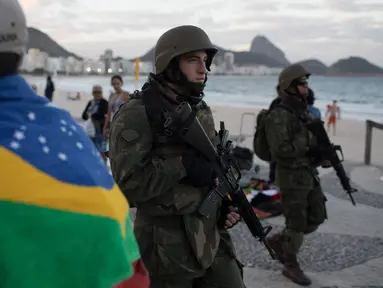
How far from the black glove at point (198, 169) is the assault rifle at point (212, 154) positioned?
0.04 metres

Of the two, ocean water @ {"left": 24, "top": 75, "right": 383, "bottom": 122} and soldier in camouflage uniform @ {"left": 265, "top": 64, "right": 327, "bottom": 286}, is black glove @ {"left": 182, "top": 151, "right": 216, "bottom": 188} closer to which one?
soldier in camouflage uniform @ {"left": 265, "top": 64, "right": 327, "bottom": 286}

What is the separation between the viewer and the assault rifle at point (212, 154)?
8.19 ft

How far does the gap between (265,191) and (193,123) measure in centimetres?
469

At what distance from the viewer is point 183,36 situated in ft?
9.32

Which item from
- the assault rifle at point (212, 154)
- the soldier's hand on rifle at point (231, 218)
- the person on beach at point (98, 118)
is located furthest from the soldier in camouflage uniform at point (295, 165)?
the person on beach at point (98, 118)

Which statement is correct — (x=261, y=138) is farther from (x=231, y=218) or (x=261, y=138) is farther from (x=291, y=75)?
(x=231, y=218)

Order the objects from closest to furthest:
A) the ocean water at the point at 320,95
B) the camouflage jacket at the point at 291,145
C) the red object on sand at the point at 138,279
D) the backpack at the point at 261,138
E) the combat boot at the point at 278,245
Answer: the red object on sand at the point at 138,279, the camouflage jacket at the point at 291,145, the backpack at the point at 261,138, the combat boot at the point at 278,245, the ocean water at the point at 320,95

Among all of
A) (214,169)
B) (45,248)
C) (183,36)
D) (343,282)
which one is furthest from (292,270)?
(45,248)

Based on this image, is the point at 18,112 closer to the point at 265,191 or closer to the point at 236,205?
the point at 236,205

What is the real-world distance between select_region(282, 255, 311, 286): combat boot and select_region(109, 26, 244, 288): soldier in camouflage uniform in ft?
6.34

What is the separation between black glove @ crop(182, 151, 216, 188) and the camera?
2555 millimetres

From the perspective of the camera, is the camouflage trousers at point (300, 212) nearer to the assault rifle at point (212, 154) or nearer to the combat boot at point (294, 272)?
the combat boot at point (294, 272)

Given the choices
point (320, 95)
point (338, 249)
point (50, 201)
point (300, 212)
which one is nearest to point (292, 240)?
point (300, 212)

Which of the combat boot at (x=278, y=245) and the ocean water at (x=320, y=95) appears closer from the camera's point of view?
the combat boot at (x=278, y=245)
